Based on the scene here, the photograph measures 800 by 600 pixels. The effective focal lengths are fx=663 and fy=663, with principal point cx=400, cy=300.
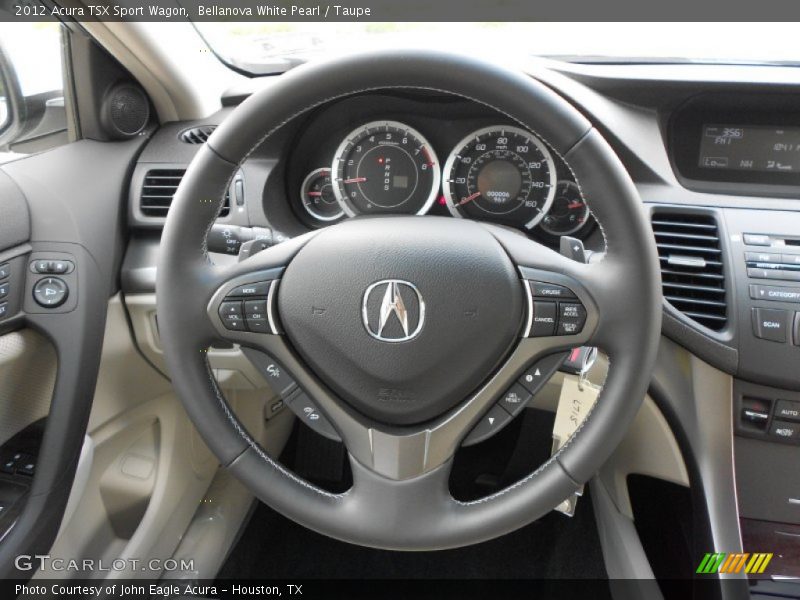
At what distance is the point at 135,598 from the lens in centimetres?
148

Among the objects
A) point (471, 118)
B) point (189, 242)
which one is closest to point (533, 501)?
point (189, 242)

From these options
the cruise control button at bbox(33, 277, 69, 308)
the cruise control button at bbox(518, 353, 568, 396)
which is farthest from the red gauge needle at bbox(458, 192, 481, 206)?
the cruise control button at bbox(33, 277, 69, 308)

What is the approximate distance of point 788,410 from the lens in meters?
1.24

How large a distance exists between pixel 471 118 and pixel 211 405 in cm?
78

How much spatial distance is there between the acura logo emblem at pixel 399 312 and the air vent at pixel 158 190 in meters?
0.75

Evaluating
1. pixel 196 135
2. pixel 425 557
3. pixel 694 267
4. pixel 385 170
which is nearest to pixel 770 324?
pixel 694 267

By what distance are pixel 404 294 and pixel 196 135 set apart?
2.84 feet

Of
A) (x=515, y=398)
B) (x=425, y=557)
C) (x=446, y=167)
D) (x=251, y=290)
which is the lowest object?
(x=425, y=557)

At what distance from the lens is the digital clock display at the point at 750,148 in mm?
1333

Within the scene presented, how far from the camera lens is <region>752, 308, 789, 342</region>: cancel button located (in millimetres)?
1184

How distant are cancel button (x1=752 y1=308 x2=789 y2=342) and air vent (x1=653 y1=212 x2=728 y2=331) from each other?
5 centimetres

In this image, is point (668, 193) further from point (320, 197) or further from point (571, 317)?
point (320, 197)

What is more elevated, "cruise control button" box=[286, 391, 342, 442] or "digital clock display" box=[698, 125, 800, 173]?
"digital clock display" box=[698, 125, 800, 173]

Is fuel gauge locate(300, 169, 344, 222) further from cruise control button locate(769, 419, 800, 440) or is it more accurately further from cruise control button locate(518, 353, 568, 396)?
cruise control button locate(769, 419, 800, 440)
